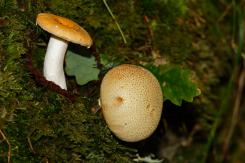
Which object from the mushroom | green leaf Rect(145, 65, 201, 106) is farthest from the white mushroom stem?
green leaf Rect(145, 65, 201, 106)

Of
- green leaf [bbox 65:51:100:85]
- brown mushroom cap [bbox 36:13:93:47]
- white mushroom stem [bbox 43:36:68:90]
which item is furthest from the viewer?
green leaf [bbox 65:51:100:85]

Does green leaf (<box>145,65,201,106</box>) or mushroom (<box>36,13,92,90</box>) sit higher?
mushroom (<box>36,13,92,90</box>)

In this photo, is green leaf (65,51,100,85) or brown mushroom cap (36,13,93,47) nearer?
brown mushroom cap (36,13,93,47)

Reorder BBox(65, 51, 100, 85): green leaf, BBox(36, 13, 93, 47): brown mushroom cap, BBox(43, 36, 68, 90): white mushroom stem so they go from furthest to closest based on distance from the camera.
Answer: BBox(65, 51, 100, 85): green leaf, BBox(43, 36, 68, 90): white mushroom stem, BBox(36, 13, 93, 47): brown mushroom cap

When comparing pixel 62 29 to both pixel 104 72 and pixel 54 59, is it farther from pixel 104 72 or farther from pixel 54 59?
pixel 104 72

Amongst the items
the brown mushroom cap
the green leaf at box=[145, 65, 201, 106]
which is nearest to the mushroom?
the brown mushroom cap

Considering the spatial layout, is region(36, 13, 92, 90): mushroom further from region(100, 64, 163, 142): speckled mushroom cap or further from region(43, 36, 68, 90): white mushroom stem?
region(100, 64, 163, 142): speckled mushroom cap

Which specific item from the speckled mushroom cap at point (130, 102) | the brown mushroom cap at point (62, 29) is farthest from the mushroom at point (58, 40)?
the speckled mushroom cap at point (130, 102)

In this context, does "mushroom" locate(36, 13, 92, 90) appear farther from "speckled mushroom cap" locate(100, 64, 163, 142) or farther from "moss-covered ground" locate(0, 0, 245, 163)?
"speckled mushroom cap" locate(100, 64, 163, 142)

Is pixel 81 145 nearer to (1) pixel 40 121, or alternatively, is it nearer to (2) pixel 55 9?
(1) pixel 40 121
